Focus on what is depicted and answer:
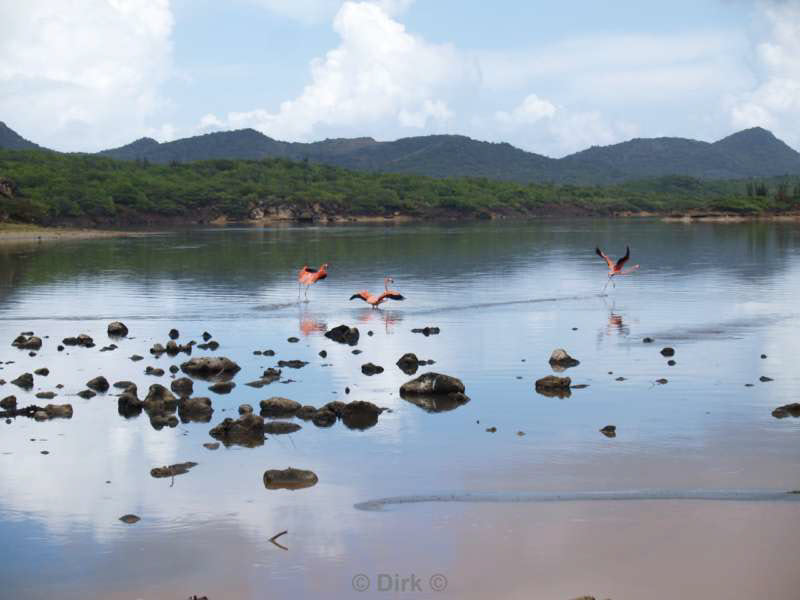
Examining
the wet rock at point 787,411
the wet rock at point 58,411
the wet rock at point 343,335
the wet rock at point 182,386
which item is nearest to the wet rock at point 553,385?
the wet rock at point 787,411

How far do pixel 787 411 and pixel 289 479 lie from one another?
8.80m

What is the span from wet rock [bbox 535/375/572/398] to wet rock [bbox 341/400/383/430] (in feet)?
11.9

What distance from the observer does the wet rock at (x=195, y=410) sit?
1673 cm

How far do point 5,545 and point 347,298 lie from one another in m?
24.8

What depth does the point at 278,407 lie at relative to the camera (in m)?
16.7

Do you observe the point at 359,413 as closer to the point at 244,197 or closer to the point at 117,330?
the point at 117,330

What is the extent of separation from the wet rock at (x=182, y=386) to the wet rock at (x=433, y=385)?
404 centimetres

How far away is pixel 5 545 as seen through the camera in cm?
1100

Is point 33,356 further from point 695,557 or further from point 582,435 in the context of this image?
point 695,557

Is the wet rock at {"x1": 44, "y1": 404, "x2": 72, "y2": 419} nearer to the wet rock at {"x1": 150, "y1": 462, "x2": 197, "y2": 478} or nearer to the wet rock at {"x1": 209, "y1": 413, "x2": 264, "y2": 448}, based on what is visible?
the wet rock at {"x1": 209, "y1": 413, "x2": 264, "y2": 448}

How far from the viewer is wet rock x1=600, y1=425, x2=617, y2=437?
15.4m

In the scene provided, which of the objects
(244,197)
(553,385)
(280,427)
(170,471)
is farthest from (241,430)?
(244,197)

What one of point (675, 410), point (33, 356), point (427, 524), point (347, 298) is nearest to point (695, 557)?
point (427, 524)

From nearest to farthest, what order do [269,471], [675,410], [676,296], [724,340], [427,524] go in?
[427,524] → [269,471] → [675,410] → [724,340] → [676,296]
